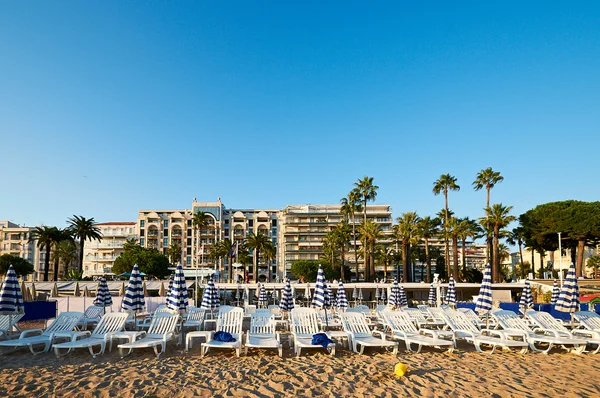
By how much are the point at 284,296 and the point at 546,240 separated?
173 feet

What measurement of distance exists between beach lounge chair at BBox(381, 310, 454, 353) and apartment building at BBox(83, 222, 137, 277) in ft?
259

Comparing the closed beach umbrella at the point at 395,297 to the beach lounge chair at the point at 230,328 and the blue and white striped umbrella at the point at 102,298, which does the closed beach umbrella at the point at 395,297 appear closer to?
the beach lounge chair at the point at 230,328

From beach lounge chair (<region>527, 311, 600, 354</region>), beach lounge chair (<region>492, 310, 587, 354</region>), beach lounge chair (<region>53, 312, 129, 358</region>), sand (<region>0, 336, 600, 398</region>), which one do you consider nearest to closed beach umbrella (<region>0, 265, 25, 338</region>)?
sand (<region>0, 336, 600, 398</region>)

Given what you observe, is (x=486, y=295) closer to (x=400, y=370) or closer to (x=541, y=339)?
(x=541, y=339)

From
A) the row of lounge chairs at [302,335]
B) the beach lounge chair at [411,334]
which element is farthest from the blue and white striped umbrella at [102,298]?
the beach lounge chair at [411,334]

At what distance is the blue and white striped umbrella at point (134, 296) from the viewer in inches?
461

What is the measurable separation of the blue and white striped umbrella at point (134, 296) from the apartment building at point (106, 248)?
7622 centimetres

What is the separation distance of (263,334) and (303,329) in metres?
1.07

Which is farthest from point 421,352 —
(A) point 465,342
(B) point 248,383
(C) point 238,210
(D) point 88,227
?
(C) point 238,210

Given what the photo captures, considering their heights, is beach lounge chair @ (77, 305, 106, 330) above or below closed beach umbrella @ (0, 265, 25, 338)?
below

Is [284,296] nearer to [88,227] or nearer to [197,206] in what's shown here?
[88,227]

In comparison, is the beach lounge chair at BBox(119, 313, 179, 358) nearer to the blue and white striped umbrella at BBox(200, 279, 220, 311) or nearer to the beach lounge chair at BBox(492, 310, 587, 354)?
the blue and white striped umbrella at BBox(200, 279, 220, 311)

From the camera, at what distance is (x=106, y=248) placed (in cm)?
8412

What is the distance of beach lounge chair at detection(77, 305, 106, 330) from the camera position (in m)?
14.9
